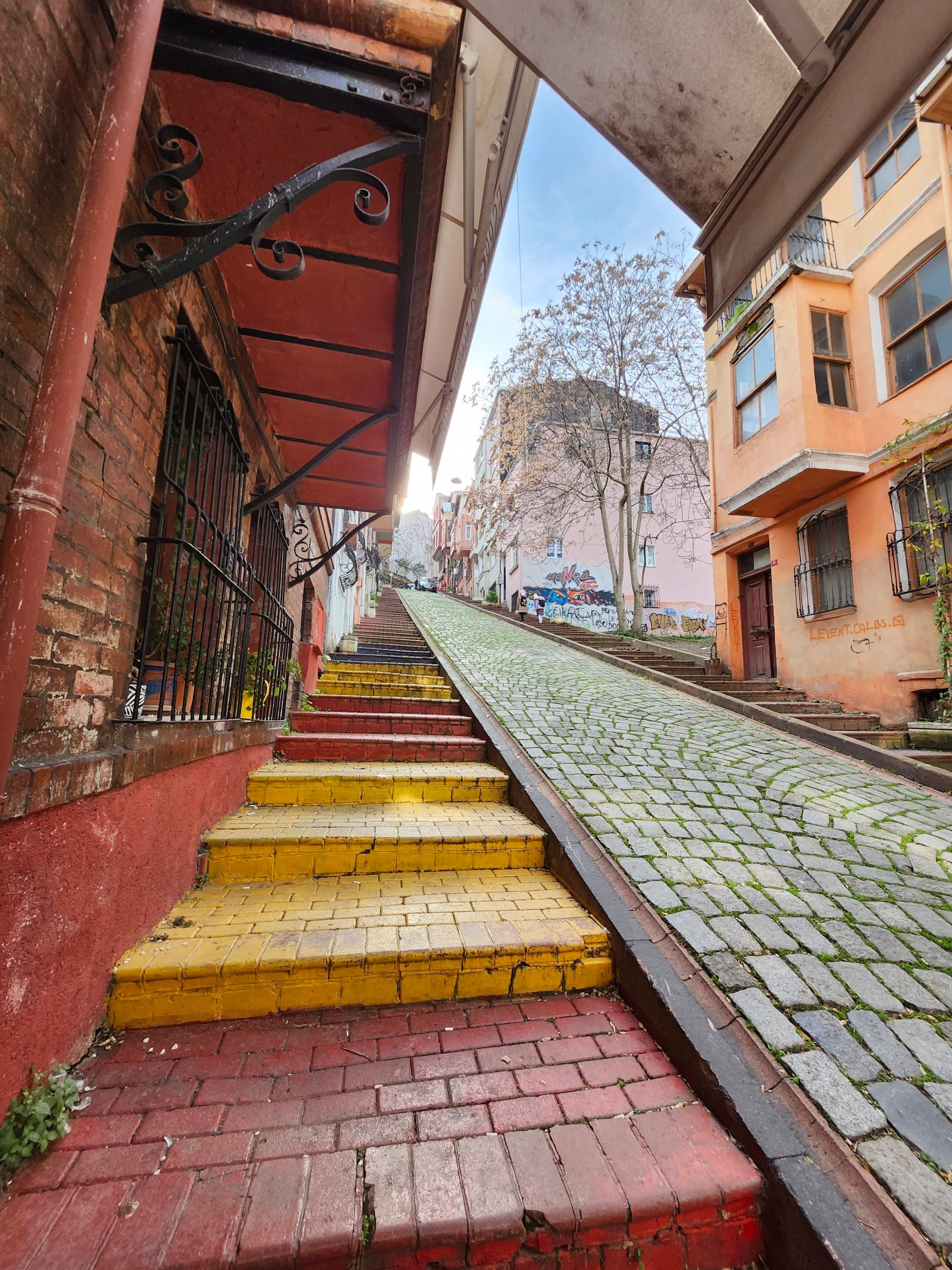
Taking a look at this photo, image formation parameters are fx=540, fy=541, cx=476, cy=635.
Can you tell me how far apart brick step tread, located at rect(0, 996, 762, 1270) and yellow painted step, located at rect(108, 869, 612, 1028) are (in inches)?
5.3

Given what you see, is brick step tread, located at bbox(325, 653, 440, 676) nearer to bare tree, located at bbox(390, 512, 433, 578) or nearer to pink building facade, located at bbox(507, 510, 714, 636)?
pink building facade, located at bbox(507, 510, 714, 636)

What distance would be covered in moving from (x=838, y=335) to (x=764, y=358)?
4.12ft

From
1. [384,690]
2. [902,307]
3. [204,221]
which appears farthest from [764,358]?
[204,221]

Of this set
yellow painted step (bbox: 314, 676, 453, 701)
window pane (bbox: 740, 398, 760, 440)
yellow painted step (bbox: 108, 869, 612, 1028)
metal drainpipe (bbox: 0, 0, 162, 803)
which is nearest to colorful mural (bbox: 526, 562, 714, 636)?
window pane (bbox: 740, 398, 760, 440)

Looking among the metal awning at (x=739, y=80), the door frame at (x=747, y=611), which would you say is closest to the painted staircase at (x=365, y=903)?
the metal awning at (x=739, y=80)

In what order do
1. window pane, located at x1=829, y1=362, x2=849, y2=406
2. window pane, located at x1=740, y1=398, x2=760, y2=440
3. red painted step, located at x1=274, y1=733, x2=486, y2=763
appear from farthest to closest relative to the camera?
window pane, located at x1=740, y1=398, x2=760, y2=440, window pane, located at x1=829, y1=362, x2=849, y2=406, red painted step, located at x1=274, y1=733, x2=486, y2=763

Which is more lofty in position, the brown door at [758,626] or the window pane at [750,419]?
the window pane at [750,419]

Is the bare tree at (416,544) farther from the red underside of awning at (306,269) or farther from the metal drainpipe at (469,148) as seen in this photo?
the metal drainpipe at (469,148)

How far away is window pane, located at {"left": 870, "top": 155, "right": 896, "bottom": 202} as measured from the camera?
308 inches

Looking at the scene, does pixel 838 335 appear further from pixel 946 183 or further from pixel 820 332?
pixel 946 183

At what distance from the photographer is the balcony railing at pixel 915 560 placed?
667 centimetres

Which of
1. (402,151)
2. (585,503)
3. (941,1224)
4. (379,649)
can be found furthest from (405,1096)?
(585,503)

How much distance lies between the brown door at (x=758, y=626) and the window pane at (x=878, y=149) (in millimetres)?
6297

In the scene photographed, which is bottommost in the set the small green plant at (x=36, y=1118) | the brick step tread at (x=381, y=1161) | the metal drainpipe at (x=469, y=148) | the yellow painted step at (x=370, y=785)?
the brick step tread at (x=381, y=1161)
